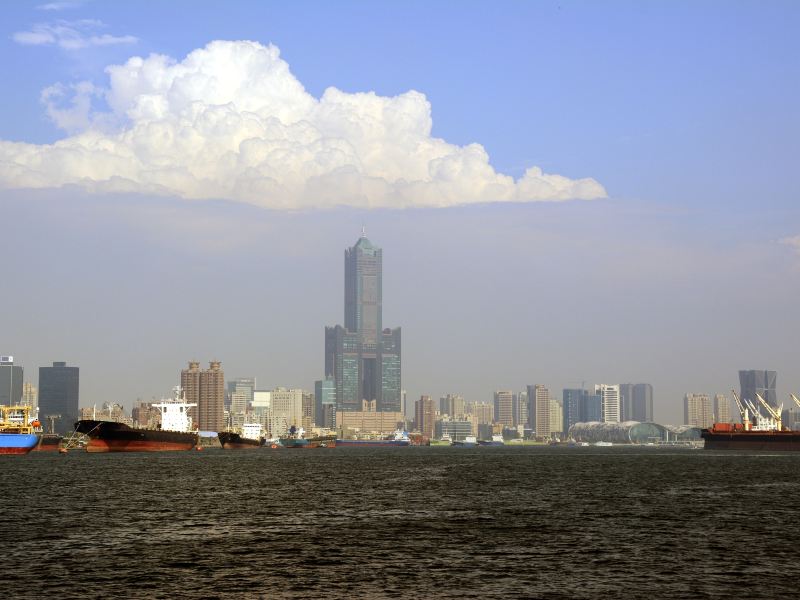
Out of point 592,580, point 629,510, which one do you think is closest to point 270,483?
point 629,510

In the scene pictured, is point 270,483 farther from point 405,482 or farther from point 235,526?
point 235,526

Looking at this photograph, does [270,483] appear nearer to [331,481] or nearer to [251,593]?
[331,481]

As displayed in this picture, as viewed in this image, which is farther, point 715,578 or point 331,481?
point 331,481

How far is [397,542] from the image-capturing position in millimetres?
69125

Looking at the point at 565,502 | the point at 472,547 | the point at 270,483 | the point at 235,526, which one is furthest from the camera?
the point at 270,483

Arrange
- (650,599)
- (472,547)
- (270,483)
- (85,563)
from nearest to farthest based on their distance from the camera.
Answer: (650,599)
(85,563)
(472,547)
(270,483)

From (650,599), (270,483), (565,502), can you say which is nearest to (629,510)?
(565,502)

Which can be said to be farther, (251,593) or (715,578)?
(715,578)

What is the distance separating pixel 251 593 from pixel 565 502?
193ft

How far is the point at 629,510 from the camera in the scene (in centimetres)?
9312

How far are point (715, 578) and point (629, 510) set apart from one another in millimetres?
39354

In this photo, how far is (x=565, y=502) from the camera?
340 feet

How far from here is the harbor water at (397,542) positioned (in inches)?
2052

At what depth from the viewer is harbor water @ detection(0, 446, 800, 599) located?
52.1 m
